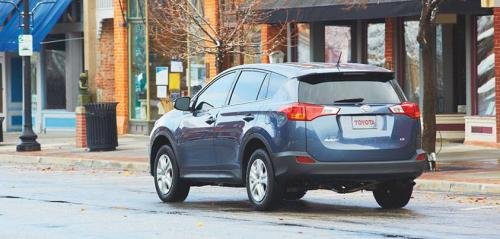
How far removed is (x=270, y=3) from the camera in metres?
26.7

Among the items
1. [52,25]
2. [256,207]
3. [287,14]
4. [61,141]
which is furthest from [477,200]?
[52,25]

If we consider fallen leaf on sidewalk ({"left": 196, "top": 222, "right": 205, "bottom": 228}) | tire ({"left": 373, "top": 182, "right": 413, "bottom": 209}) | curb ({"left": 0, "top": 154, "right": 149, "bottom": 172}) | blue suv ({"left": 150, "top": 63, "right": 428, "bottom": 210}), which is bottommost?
curb ({"left": 0, "top": 154, "right": 149, "bottom": 172})

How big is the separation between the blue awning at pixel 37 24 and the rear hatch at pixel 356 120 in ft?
72.0

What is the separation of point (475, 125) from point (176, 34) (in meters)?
7.51

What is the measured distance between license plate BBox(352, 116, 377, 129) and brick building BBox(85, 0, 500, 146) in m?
9.27

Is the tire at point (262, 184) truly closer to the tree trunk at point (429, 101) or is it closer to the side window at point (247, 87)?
the side window at point (247, 87)

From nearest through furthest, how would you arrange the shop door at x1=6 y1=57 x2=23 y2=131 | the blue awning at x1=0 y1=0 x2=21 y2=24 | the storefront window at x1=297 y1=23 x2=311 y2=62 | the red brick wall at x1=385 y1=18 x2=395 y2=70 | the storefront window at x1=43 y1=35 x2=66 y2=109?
1. the red brick wall at x1=385 y1=18 x2=395 y2=70
2. the storefront window at x1=297 y1=23 x2=311 y2=62
3. the blue awning at x1=0 y1=0 x2=21 y2=24
4. the storefront window at x1=43 y1=35 x2=66 y2=109
5. the shop door at x1=6 y1=57 x2=23 y2=131

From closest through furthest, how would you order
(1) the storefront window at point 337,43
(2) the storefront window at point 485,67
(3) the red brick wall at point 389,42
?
(2) the storefront window at point 485,67 → (3) the red brick wall at point 389,42 → (1) the storefront window at point 337,43

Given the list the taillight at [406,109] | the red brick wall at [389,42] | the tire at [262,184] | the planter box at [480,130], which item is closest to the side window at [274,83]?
the tire at [262,184]

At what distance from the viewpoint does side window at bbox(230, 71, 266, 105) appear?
13.8m

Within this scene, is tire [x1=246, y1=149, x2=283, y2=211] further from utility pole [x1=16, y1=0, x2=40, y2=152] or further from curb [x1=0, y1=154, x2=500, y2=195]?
utility pole [x1=16, y1=0, x2=40, y2=152]

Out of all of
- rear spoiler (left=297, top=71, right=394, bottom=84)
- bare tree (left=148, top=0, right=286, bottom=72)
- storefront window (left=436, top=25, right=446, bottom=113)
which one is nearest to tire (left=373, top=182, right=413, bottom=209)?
rear spoiler (left=297, top=71, right=394, bottom=84)

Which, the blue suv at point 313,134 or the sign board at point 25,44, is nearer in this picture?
the blue suv at point 313,134

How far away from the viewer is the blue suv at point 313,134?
12.8m
